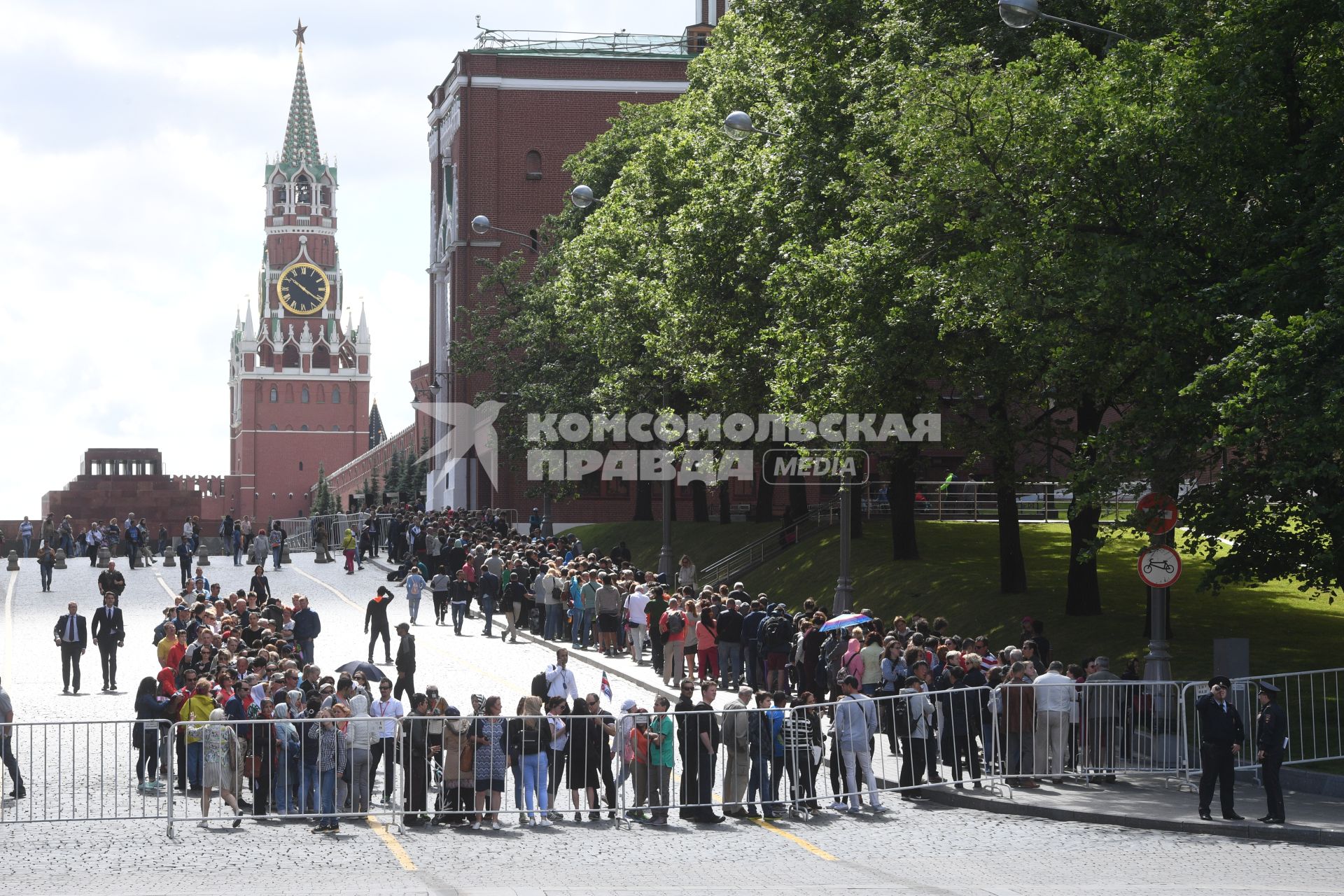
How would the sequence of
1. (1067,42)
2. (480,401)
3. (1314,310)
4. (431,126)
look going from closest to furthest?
(1314,310)
(1067,42)
(480,401)
(431,126)

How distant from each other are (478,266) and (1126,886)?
63.6 metres

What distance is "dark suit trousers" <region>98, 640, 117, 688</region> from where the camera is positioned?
26.2 metres

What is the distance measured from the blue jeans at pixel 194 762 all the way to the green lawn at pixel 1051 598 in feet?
39.7

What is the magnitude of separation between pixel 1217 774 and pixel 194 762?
10084 mm

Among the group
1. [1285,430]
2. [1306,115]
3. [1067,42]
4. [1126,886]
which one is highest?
[1067,42]

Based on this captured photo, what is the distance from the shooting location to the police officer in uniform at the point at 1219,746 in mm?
16734

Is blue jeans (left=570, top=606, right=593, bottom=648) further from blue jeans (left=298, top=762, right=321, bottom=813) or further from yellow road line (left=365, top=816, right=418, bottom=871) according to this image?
blue jeans (left=298, top=762, right=321, bottom=813)

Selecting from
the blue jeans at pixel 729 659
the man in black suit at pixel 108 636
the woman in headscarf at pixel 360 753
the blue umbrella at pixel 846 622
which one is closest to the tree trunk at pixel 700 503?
the blue jeans at pixel 729 659

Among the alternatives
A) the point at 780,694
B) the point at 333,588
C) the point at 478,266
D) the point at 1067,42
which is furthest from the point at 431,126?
the point at 780,694

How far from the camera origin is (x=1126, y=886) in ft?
44.9

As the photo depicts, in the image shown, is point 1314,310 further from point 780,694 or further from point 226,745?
point 226,745

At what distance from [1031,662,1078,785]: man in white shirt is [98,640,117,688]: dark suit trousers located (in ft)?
47.1

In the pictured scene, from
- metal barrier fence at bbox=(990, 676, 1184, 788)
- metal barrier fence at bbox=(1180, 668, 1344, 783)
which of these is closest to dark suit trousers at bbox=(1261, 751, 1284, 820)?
metal barrier fence at bbox=(1180, 668, 1344, 783)

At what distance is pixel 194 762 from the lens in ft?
58.1
